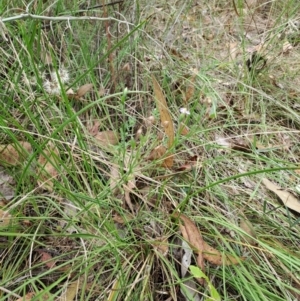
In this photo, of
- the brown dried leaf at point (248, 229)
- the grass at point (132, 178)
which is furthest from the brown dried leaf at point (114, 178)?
the brown dried leaf at point (248, 229)

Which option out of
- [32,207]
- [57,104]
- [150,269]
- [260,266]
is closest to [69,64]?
[57,104]

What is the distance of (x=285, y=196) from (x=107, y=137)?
20.4 inches

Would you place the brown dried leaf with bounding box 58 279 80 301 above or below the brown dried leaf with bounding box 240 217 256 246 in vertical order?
above

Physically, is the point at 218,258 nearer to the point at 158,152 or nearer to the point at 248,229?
the point at 248,229

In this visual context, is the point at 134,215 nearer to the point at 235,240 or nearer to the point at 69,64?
the point at 235,240

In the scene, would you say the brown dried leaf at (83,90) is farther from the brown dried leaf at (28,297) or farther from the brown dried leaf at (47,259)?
the brown dried leaf at (28,297)

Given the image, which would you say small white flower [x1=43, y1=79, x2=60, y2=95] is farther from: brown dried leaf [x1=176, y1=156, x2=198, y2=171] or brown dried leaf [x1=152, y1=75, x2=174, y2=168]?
brown dried leaf [x1=176, y1=156, x2=198, y2=171]

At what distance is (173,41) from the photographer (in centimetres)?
167

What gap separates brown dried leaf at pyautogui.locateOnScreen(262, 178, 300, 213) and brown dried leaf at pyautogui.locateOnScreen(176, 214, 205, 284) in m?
0.26

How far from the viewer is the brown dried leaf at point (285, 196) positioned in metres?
1.09

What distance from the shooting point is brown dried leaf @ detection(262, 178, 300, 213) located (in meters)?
1.09

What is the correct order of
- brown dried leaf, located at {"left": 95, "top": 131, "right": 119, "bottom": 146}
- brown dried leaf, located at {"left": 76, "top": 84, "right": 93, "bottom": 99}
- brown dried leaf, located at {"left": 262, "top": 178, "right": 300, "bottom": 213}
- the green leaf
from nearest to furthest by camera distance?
the green leaf
brown dried leaf, located at {"left": 262, "top": 178, "right": 300, "bottom": 213}
brown dried leaf, located at {"left": 95, "top": 131, "right": 119, "bottom": 146}
brown dried leaf, located at {"left": 76, "top": 84, "right": 93, "bottom": 99}

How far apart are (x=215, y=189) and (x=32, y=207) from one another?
46 cm

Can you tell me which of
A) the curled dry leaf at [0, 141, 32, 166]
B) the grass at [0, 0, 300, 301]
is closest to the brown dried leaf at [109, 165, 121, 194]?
the grass at [0, 0, 300, 301]
